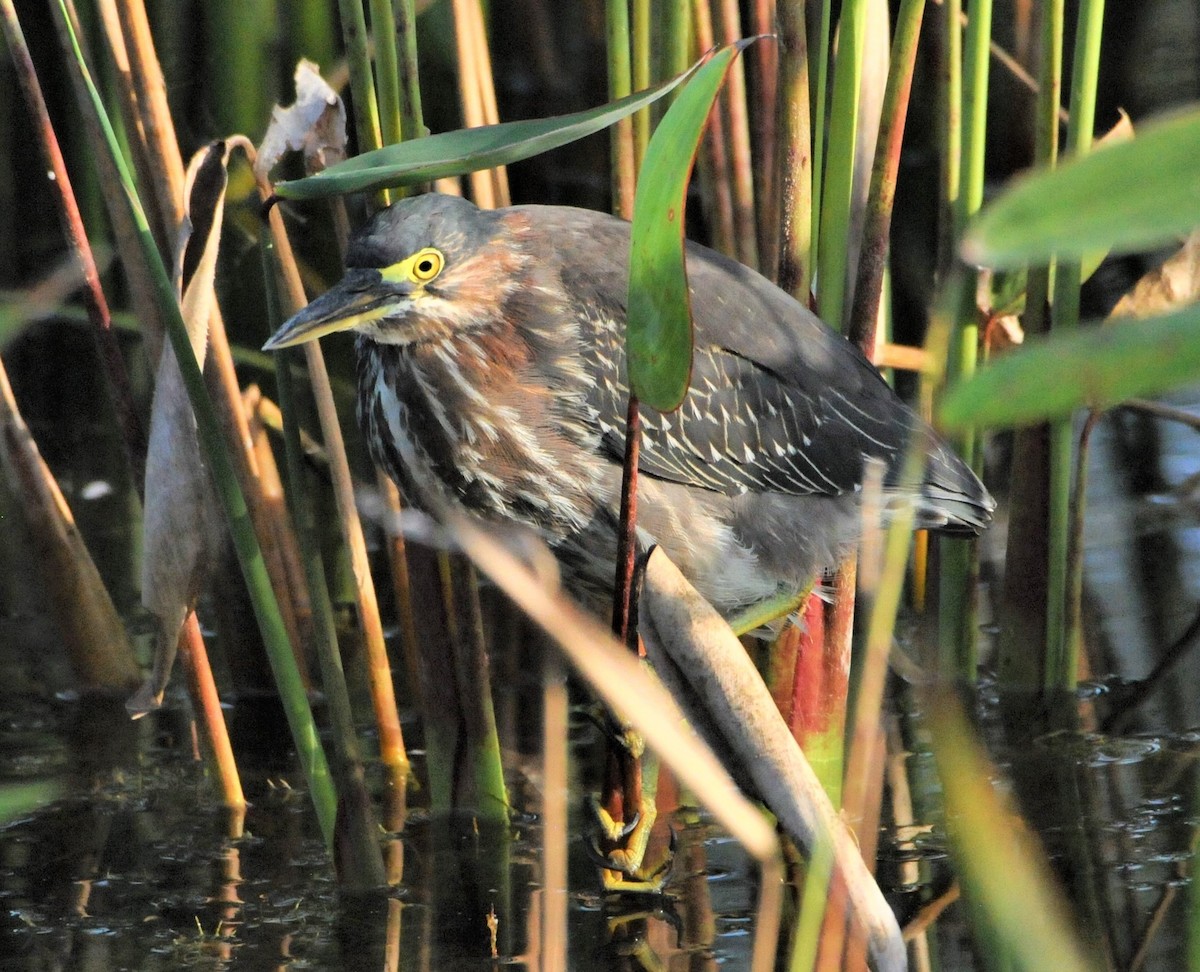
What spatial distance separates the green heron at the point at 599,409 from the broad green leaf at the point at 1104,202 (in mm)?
2052

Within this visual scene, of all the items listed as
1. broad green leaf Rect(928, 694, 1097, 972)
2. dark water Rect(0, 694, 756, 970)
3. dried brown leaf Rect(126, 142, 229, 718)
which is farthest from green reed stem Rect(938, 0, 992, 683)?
broad green leaf Rect(928, 694, 1097, 972)

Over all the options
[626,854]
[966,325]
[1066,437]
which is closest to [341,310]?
[626,854]

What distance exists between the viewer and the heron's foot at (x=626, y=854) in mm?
2713

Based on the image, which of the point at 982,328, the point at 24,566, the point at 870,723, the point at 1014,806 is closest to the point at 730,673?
the point at 870,723

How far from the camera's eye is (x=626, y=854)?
277 cm

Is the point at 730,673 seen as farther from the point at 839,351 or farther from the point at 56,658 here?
the point at 56,658

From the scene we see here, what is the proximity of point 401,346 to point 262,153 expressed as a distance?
20.5 inches

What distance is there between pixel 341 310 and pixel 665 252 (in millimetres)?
1145

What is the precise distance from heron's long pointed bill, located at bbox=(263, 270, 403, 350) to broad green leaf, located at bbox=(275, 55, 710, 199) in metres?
0.49

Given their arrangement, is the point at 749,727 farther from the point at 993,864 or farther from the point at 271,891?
the point at 271,891

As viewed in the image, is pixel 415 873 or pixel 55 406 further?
pixel 55 406

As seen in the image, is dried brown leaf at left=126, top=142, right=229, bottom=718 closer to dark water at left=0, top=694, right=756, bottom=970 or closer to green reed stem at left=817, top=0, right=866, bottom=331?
dark water at left=0, top=694, right=756, bottom=970

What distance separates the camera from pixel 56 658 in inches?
154

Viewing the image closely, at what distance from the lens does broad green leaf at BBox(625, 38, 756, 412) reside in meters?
1.45
